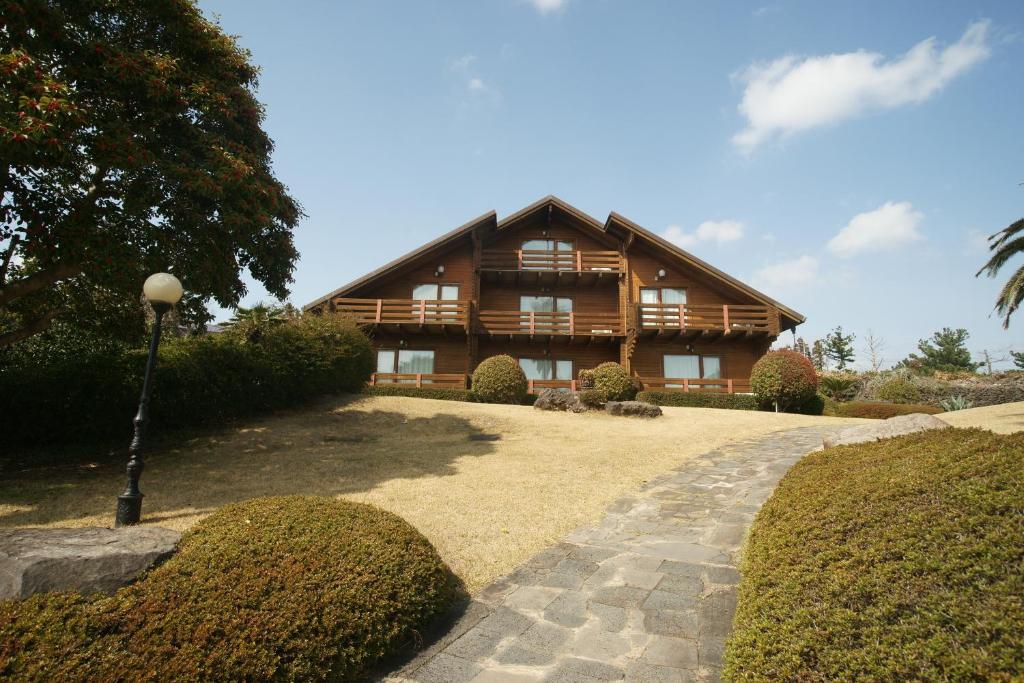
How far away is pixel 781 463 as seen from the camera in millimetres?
9594

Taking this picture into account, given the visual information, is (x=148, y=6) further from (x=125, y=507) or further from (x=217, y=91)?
(x=125, y=507)

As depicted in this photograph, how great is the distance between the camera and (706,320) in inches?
990

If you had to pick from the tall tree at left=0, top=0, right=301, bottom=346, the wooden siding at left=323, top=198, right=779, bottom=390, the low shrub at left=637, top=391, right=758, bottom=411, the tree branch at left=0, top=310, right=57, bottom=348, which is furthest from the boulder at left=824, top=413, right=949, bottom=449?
the wooden siding at left=323, top=198, right=779, bottom=390

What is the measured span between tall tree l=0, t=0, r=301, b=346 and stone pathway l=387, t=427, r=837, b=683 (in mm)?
8216

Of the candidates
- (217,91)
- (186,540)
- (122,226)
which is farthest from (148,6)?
(186,540)

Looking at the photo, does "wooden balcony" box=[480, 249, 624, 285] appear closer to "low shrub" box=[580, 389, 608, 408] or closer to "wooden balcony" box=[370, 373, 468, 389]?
"wooden balcony" box=[370, 373, 468, 389]

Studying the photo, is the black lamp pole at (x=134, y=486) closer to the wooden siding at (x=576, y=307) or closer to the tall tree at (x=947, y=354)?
the wooden siding at (x=576, y=307)

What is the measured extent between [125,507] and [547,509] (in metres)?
5.62

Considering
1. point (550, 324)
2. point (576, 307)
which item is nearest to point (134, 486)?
point (550, 324)

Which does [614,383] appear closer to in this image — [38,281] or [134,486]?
[134,486]

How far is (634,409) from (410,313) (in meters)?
12.7

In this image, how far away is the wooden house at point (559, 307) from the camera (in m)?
24.9

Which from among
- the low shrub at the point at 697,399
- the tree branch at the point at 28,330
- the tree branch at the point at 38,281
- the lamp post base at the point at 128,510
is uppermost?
the tree branch at the point at 38,281

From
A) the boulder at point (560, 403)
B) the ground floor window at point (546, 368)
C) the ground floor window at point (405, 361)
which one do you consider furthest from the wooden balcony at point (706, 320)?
the ground floor window at point (405, 361)
